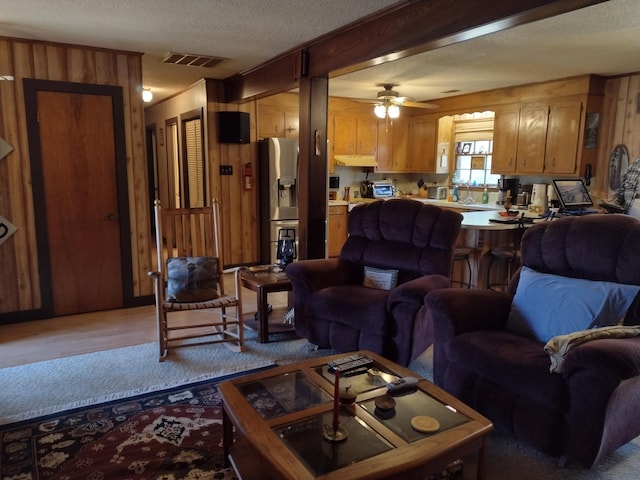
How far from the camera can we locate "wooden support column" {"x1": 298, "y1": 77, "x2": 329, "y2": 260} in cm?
384

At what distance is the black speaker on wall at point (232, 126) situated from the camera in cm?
555

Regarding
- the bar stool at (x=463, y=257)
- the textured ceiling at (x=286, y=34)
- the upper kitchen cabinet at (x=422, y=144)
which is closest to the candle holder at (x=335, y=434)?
the textured ceiling at (x=286, y=34)

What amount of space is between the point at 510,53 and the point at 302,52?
187cm

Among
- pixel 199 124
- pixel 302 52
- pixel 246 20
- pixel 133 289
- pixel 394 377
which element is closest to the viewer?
pixel 394 377

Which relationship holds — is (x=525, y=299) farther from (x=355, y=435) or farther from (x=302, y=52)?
(x=302, y=52)

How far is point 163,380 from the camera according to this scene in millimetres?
2877

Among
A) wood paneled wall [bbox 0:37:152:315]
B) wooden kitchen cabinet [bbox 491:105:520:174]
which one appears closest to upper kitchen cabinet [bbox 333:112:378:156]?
wooden kitchen cabinet [bbox 491:105:520:174]

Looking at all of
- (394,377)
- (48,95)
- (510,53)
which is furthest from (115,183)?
(510,53)

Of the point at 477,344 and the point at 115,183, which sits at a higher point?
the point at 115,183

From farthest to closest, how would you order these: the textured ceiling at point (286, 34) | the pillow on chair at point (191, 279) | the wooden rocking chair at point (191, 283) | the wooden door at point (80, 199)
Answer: the wooden door at point (80, 199) < the pillow on chair at point (191, 279) < the wooden rocking chair at point (191, 283) < the textured ceiling at point (286, 34)

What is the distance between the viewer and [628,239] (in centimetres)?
235

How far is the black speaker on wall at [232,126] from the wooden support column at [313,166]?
1822 mm

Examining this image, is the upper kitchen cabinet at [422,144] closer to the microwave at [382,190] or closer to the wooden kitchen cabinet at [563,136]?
the microwave at [382,190]

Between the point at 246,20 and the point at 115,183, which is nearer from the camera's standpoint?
the point at 246,20
